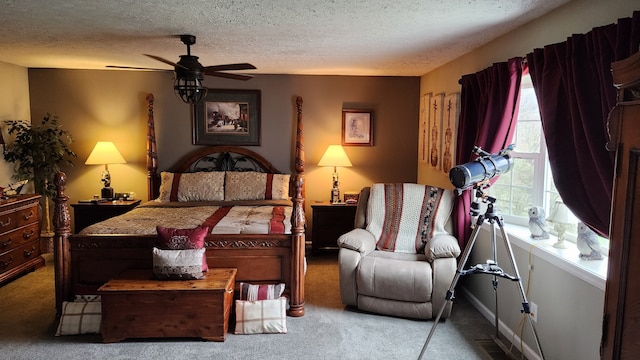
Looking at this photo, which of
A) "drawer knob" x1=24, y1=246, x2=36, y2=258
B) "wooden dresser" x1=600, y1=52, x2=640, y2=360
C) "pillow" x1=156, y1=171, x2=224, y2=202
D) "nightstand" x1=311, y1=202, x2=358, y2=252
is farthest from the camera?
"nightstand" x1=311, y1=202, x2=358, y2=252

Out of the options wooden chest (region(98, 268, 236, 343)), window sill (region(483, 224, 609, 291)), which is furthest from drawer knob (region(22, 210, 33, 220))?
window sill (region(483, 224, 609, 291))

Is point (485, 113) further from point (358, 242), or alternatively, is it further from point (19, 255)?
point (19, 255)

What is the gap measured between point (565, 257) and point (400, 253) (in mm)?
1478

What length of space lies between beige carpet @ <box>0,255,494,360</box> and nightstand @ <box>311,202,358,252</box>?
1.44 meters

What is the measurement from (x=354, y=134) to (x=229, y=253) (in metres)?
2.60

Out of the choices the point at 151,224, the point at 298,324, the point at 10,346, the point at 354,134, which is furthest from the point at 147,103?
the point at 298,324

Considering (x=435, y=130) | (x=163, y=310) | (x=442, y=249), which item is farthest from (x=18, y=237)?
(x=435, y=130)

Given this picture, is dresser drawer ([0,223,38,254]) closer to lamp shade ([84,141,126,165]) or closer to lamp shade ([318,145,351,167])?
lamp shade ([84,141,126,165])

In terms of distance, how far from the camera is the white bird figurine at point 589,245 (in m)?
2.27

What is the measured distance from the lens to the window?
2934 millimetres

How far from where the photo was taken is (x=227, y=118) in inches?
206

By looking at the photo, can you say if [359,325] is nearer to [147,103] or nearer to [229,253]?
[229,253]

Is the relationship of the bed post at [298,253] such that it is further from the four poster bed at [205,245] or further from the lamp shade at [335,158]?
the lamp shade at [335,158]

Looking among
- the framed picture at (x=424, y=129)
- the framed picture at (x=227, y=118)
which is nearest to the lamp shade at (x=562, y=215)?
the framed picture at (x=424, y=129)
